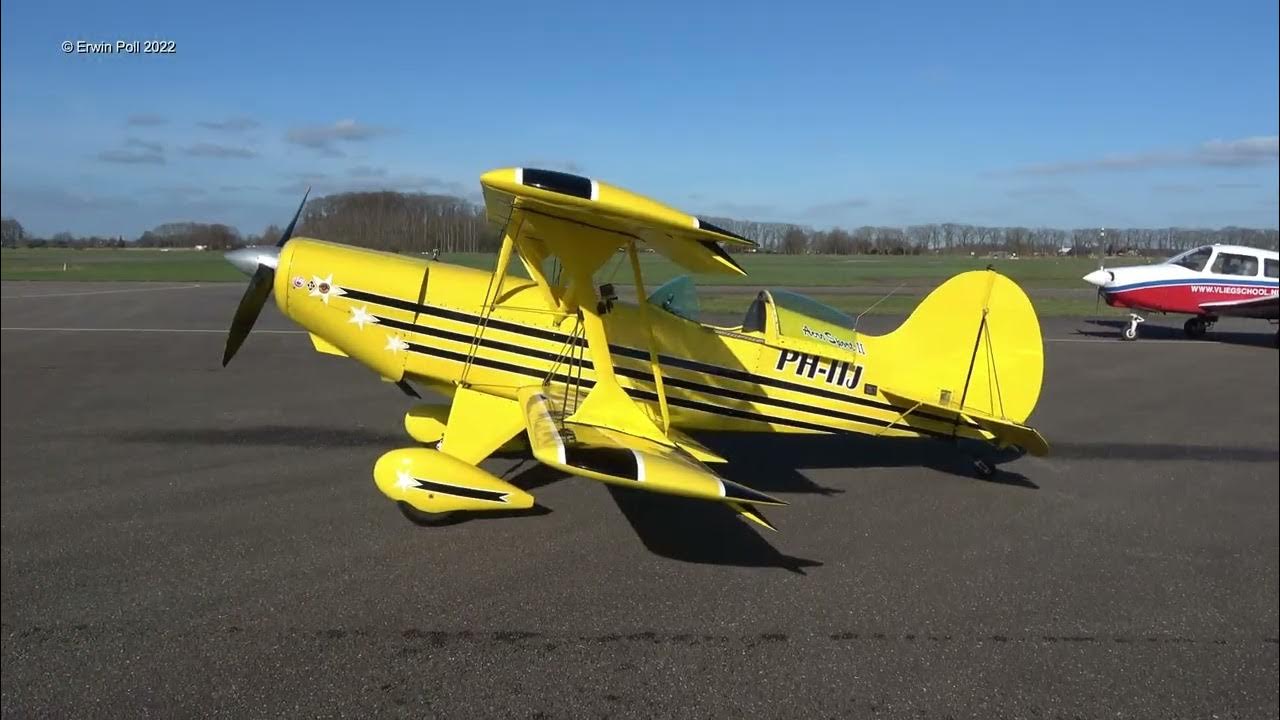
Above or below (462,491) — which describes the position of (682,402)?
above

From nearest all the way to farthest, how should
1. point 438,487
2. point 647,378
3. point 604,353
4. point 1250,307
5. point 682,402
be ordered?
point 438,487 → point 604,353 → point 647,378 → point 682,402 → point 1250,307

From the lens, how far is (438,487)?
5203 millimetres

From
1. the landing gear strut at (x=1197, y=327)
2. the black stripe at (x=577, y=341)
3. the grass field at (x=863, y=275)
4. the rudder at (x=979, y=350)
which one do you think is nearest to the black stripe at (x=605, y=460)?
the grass field at (x=863, y=275)

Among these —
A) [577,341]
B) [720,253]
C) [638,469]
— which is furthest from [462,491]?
[720,253]

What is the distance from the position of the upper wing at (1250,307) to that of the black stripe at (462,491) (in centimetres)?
1809

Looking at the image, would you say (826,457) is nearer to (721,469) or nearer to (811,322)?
(721,469)

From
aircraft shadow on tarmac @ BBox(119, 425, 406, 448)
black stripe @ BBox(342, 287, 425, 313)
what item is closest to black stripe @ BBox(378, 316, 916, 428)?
black stripe @ BBox(342, 287, 425, 313)

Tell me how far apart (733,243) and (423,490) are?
2889 mm

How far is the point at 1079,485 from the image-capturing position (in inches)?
272

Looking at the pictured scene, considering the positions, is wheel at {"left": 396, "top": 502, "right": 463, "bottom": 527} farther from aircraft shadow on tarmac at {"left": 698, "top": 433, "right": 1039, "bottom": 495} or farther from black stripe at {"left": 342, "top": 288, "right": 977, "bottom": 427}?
aircraft shadow on tarmac at {"left": 698, "top": 433, "right": 1039, "bottom": 495}

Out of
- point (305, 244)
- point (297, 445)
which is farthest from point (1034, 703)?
point (297, 445)

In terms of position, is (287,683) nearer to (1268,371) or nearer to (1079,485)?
(1079,485)

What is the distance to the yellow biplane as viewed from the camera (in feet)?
17.1

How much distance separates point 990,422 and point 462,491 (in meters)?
4.48
